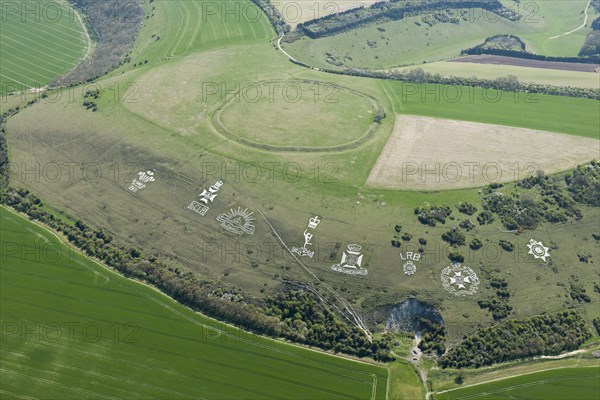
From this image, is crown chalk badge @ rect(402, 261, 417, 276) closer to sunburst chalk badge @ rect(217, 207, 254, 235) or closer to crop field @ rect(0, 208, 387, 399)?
crop field @ rect(0, 208, 387, 399)

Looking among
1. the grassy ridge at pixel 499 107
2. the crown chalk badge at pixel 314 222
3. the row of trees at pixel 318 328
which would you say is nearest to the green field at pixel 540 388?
the row of trees at pixel 318 328

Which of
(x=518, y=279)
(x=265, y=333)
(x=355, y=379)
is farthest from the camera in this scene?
(x=518, y=279)

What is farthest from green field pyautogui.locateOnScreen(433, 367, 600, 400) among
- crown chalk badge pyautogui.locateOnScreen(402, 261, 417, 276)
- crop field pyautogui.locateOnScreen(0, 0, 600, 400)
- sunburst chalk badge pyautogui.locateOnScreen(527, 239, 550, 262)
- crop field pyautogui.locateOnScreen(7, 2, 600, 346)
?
sunburst chalk badge pyautogui.locateOnScreen(527, 239, 550, 262)

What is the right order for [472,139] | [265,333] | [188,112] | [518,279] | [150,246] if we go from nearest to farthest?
[265,333] < [518,279] < [150,246] < [472,139] < [188,112]

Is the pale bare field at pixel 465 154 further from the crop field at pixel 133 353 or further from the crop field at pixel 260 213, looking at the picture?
the crop field at pixel 133 353

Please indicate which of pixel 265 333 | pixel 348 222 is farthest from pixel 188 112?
pixel 265 333

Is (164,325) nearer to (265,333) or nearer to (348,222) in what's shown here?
(265,333)
